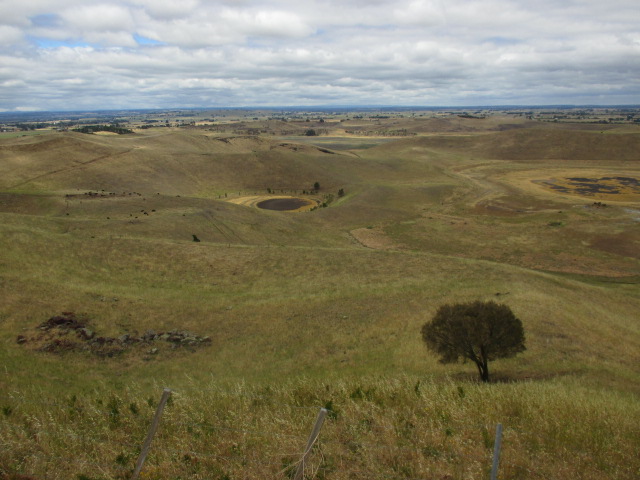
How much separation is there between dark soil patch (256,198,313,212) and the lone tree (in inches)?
2574

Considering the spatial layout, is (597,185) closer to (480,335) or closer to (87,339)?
(480,335)

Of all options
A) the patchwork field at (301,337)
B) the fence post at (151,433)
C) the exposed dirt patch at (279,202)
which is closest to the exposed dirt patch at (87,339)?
the patchwork field at (301,337)

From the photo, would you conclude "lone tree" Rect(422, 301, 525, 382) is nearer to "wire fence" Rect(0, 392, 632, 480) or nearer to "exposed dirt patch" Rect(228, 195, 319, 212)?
"wire fence" Rect(0, 392, 632, 480)

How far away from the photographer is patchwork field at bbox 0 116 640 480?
25.7 ft

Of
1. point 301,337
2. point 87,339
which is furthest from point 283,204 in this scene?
point 87,339

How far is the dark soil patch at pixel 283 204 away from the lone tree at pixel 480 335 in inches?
2574

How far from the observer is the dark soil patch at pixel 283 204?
268 feet

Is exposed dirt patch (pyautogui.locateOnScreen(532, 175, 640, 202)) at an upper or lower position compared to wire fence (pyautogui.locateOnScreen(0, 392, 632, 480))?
lower

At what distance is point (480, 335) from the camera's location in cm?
1547

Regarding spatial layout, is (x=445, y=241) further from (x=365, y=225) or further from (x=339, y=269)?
(x=339, y=269)

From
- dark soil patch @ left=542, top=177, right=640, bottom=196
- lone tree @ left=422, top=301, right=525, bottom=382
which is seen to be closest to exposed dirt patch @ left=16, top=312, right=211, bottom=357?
lone tree @ left=422, top=301, right=525, bottom=382

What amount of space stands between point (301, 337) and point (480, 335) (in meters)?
10.1

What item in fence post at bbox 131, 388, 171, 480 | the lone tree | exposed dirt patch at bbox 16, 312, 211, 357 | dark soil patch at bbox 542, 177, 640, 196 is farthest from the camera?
dark soil patch at bbox 542, 177, 640, 196

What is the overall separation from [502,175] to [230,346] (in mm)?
114389
